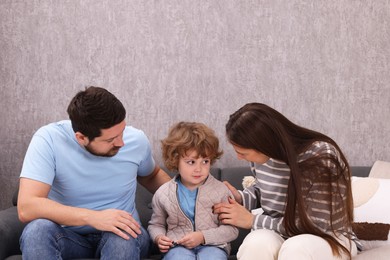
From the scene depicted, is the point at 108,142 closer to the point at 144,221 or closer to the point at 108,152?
the point at 108,152

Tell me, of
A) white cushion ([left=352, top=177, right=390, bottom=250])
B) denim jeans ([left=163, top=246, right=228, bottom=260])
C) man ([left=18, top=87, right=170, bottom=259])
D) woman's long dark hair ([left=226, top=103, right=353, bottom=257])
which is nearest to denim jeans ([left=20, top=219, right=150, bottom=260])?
man ([left=18, top=87, right=170, bottom=259])

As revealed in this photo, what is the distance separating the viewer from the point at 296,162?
2201 millimetres

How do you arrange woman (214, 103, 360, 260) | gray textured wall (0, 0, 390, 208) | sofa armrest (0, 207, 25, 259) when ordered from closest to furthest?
woman (214, 103, 360, 260) → sofa armrest (0, 207, 25, 259) → gray textured wall (0, 0, 390, 208)

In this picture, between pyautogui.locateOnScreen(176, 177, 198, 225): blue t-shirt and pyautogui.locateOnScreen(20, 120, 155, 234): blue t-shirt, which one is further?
pyautogui.locateOnScreen(176, 177, 198, 225): blue t-shirt

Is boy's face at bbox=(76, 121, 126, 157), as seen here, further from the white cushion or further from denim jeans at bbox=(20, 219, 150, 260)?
the white cushion

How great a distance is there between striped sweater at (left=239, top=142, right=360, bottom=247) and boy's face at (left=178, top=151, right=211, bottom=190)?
18 cm

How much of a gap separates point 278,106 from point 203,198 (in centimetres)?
89

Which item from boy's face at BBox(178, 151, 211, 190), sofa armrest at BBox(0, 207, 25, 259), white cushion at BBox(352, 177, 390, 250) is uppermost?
boy's face at BBox(178, 151, 211, 190)

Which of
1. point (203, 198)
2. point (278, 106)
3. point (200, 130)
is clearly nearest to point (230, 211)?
point (203, 198)

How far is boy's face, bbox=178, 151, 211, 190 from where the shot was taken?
2.49 m

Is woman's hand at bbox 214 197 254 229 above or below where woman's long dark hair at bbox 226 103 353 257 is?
below

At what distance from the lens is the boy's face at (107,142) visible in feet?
A: 7.75

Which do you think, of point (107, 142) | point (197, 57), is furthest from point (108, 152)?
point (197, 57)

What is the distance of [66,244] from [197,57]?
1237 millimetres
